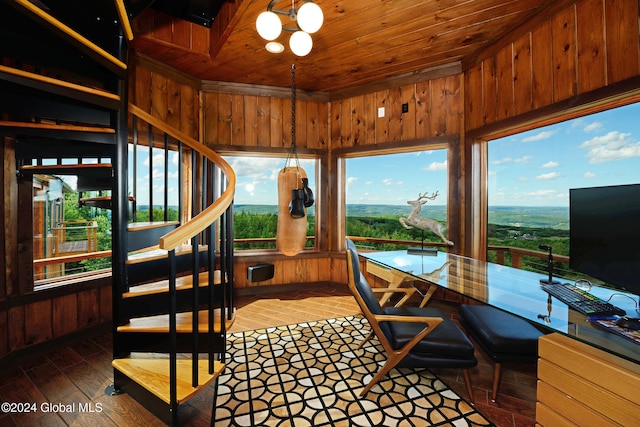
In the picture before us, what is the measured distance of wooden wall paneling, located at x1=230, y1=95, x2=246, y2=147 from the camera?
12.2 feet

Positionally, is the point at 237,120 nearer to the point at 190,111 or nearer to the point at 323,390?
the point at 190,111

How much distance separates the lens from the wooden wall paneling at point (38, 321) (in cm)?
227

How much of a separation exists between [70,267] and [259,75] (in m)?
3.00

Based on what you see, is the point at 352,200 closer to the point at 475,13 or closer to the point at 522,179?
the point at 522,179

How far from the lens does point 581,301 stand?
4.89 feet

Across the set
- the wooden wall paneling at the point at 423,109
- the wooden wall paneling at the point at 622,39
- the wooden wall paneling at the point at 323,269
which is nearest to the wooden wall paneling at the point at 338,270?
Answer: the wooden wall paneling at the point at 323,269

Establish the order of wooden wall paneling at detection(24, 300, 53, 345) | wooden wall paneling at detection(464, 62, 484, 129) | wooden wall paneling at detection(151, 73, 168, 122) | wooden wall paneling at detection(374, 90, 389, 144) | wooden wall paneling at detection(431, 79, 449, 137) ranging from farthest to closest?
wooden wall paneling at detection(374, 90, 389, 144)
wooden wall paneling at detection(431, 79, 449, 137)
wooden wall paneling at detection(151, 73, 168, 122)
wooden wall paneling at detection(464, 62, 484, 129)
wooden wall paneling at detection(24, 300, 53, 345)

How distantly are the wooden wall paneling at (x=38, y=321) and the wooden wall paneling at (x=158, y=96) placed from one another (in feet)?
7.00

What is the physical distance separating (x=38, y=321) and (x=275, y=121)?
326 cm

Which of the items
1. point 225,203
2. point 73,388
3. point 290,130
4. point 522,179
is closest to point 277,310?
point 73,388

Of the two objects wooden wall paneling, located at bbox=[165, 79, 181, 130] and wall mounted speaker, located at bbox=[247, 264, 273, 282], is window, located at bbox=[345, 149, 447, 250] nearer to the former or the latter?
wall mounted speaker, located at bbox=[247, 264, 273, 282]

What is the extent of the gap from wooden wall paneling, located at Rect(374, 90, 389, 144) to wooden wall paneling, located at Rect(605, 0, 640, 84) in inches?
81.7

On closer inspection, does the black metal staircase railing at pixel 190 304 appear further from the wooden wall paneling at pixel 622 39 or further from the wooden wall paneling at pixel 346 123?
the wooden wall paneling at pixel 622 39

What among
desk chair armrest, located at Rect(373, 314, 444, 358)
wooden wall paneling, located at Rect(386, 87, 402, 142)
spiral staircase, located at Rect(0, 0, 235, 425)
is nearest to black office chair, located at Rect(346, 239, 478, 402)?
desk chair armrest, located at Rect(373, 314, 444, 358)
